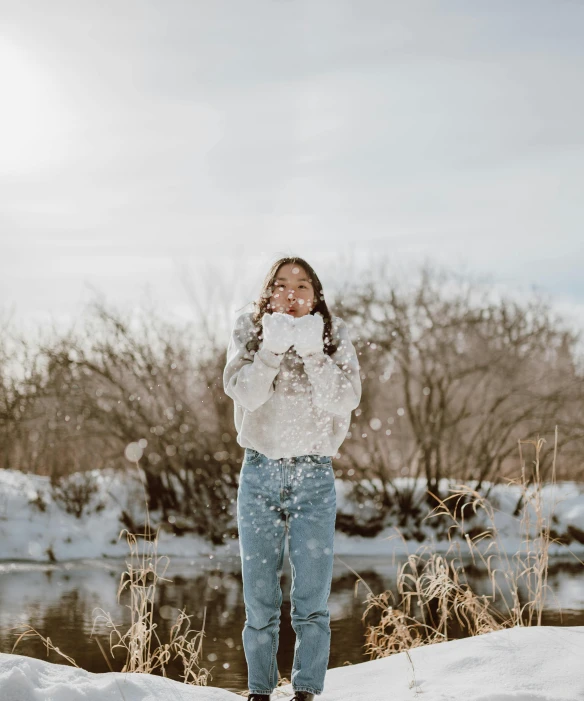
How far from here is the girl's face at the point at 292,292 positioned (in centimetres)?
259

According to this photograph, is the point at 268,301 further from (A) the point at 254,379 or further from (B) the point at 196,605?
(B) the point at 196,605

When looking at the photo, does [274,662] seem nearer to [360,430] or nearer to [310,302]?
[310,302]

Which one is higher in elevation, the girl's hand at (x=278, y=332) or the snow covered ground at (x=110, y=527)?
the girl's hand at (x=278, y=332)

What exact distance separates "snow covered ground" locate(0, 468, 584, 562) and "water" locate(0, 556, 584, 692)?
0.58m

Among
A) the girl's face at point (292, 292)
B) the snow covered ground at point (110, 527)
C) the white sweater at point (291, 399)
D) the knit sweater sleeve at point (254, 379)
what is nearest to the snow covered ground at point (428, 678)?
the white sweater at point (291, 399)

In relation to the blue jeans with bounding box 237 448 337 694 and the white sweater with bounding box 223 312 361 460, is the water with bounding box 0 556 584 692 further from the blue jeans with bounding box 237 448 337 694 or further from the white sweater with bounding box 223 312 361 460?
the white sweater with bounding box 223 312 361 460

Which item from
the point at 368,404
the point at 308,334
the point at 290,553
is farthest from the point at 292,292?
the point at 368,404

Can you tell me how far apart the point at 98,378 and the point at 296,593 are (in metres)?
10.6

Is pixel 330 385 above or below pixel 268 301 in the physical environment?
below

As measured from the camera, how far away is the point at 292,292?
259cm

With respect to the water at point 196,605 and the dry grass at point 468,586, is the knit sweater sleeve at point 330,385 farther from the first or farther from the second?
the water at point 196,605

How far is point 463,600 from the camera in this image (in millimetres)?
3936

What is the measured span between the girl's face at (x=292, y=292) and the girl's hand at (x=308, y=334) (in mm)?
130

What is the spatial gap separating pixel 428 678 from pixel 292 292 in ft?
4.60
